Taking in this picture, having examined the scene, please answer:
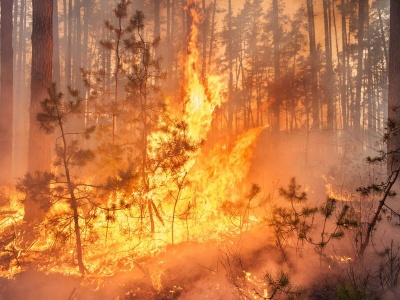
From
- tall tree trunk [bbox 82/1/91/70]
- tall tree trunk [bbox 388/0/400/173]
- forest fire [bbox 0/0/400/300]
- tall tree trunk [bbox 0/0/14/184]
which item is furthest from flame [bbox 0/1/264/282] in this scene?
tall tree trunk [bbox 82/1/91/70]

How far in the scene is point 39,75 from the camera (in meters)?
7.06

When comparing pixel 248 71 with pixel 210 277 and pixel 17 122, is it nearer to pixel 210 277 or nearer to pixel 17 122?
pixel 210 277

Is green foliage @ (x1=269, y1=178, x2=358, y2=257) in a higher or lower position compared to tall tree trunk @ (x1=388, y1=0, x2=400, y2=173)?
lower

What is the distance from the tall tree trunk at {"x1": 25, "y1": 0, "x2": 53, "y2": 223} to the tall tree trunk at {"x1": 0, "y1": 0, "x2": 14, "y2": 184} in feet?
12.8

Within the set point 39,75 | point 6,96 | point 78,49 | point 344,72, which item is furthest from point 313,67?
point 78,49

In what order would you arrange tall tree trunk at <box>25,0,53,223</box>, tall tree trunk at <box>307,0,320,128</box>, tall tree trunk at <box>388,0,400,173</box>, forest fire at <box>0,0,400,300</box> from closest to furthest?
forest fire at <box>0,0,400,300</box> → tall tree trunk at <box>25,0,53,223</box> → tall tree trunk at <box>388,0,400,173</box> → tall tree trunk at <box>307,0,320,128</box>

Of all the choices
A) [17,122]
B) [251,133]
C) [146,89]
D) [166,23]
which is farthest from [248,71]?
[17,122]

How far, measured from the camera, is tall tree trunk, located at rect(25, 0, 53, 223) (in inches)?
276

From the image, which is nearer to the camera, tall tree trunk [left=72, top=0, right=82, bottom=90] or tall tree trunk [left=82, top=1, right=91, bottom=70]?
tall tree trunk [left=72, top=0, right=82, bottom=90]

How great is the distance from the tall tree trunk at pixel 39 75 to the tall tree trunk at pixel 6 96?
3.90m

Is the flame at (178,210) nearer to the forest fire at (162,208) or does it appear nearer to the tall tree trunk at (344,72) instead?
the forest fire at (162,208)

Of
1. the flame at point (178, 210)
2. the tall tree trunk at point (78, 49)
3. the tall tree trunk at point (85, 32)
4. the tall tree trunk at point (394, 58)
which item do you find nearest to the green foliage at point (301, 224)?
the flame at point (178, 210)

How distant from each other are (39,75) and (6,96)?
14.8ft

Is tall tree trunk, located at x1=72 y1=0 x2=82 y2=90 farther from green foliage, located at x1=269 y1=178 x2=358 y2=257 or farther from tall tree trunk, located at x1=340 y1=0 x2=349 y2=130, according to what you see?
tall tree trunk, located at x1=340 y1=0 x2=349 y2=130
